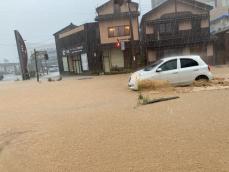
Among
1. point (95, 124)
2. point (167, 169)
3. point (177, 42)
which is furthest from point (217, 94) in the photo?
point (177, 42)

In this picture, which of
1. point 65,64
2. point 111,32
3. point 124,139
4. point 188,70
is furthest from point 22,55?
point 124,139

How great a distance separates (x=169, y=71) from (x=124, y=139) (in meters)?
8.17

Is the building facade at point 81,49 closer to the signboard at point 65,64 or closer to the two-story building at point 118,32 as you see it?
the signboard at point 65,64

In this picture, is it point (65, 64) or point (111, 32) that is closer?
point (111, 32)

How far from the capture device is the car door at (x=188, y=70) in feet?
45.9

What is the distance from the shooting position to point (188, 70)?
1401 centimetres

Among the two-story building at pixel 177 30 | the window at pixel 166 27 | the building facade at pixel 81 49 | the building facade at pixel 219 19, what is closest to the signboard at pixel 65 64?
the building facade at pixel 81 49

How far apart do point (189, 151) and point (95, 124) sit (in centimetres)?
319

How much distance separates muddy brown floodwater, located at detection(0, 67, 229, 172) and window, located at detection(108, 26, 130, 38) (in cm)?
2798

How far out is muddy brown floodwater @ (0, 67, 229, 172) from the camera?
16.3ft

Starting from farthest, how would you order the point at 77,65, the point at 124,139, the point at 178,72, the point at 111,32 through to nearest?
the point at 77,65
the point at 111,32
the point at 178,72
the point at 124,139

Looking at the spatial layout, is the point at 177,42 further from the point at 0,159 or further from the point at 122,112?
the point at 0,159

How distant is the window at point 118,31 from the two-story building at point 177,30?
2.18 m

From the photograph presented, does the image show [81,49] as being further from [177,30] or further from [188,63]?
[188,63]
